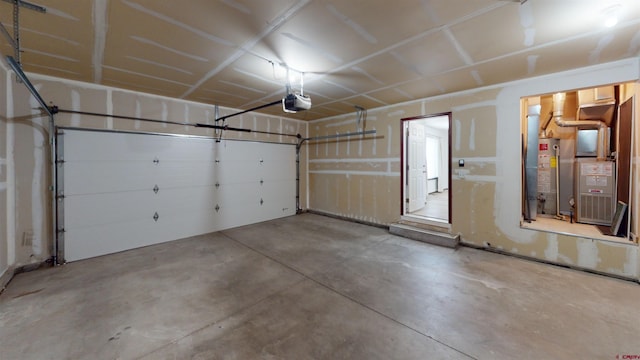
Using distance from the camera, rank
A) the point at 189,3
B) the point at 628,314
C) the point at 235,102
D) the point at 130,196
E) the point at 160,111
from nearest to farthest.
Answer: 1. the point at 189,3
2. the point at 628,314
3. the point at 130,196
4. the point at 160,111
5. the point at 235,102

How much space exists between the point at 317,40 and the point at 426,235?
3.61m

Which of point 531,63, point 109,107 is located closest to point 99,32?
point 109,107

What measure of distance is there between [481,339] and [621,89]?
4.29 metres

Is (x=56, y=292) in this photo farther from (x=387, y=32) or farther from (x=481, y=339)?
(x=387, y=32)

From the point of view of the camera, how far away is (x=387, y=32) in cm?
228

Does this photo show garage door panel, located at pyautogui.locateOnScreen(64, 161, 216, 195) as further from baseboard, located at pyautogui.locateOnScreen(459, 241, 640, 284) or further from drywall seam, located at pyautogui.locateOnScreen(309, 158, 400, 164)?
baseboard, located at pyautogui.locateOnScreen(459, 241, 640, 284)

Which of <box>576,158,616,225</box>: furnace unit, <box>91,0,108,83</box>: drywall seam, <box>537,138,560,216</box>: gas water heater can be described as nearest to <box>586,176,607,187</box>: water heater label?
<box>576,158,616,225</box>: furnace unit

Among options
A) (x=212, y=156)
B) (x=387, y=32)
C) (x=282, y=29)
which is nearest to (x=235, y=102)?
(x=212, y=156)

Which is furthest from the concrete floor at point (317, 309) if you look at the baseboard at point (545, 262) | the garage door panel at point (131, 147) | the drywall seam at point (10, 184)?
the garage door panel at point (131, 147)

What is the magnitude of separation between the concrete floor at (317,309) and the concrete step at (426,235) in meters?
0.31

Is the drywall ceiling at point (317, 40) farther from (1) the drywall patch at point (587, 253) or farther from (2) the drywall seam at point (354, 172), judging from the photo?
(1) the drywall patch at point (587, 253)

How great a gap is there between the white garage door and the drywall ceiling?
109 cm

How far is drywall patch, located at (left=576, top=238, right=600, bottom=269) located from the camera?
3035 mm

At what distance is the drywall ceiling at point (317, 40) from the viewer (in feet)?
6.35
